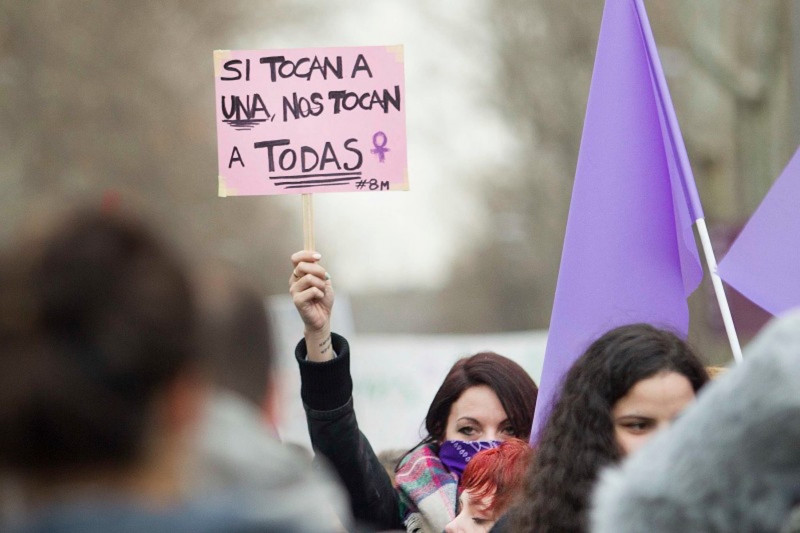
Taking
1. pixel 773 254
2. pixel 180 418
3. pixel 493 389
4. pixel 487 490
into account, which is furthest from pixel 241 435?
pixel 773 254

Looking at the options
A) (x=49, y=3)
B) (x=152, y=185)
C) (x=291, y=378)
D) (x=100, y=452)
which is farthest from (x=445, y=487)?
(x=152, y=185)

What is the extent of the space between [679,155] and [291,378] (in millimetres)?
4606

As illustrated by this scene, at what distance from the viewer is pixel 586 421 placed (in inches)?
100

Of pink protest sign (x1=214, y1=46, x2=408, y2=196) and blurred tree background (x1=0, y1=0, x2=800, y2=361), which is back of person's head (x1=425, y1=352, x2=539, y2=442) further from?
blurred tree background (x1=0, y1=0, x2=800, y2=361)

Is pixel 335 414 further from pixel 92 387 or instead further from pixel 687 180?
pixel 92 387

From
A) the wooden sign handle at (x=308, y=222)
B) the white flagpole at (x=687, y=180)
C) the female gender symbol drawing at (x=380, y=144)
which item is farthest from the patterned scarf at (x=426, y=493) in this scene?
the female gender symbol drawing at (x=380, y=144)

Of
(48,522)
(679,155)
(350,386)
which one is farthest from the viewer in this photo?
(679,155)

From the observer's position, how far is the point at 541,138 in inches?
923

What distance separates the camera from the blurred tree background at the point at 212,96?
53.9 feet

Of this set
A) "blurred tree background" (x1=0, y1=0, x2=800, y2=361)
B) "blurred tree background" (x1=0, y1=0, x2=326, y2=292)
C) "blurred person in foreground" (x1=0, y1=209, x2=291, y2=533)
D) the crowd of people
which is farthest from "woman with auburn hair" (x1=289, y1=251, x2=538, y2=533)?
"blurred tree background" (x1=0, y1=0, x2=326, y2=292)

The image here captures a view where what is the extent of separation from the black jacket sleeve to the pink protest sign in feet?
2.31

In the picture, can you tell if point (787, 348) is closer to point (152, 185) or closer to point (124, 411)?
point (124, 411)

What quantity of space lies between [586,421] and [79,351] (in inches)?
54.6

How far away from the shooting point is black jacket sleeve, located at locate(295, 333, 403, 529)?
323cm
